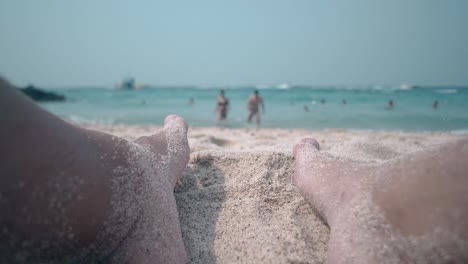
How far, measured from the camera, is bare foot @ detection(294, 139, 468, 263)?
1.07 metres

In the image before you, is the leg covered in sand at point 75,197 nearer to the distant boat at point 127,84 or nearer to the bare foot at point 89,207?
the bare foot at point 89,207

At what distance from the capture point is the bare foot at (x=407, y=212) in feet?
Answer: 3.52

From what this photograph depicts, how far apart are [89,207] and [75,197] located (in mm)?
71

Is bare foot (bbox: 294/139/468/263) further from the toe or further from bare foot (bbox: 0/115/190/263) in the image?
bare foot (bbox: 0/115/190/263)

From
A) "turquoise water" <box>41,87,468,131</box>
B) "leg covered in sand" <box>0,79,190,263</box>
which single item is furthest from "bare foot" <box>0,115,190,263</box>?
"turquoise water" <box>41,87,468,131</box>

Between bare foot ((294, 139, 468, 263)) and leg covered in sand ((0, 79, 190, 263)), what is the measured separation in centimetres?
81

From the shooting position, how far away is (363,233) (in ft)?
Result: 4.01

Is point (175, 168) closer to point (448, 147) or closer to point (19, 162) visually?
point (19, 162)

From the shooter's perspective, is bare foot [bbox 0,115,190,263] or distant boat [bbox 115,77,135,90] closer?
bare foot [bbox 0,115,190,263]

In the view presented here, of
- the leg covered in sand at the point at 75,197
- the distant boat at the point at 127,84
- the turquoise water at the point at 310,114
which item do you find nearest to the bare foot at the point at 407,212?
the leg covered in sand at the point at 75,197

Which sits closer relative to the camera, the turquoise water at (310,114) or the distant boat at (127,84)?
the turquoise water at (310,114)

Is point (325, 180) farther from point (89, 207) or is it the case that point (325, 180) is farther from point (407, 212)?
point (89, 207)

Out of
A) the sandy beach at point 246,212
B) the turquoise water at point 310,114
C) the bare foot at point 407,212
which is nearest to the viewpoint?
the bare foot at point 407,212

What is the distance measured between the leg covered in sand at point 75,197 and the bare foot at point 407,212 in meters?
0.81
